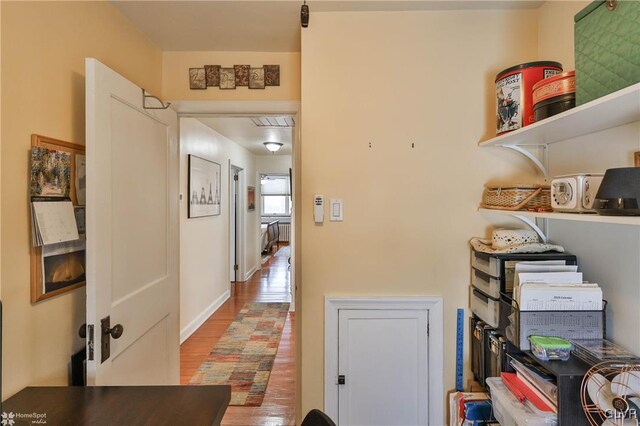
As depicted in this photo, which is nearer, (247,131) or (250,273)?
(247,131)

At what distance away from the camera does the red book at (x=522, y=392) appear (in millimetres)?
1065

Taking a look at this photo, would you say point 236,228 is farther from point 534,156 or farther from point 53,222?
point 534,156

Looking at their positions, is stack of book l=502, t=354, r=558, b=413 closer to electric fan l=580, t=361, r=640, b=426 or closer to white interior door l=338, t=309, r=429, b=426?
electric fan l=580, t=361, r=640, b=426

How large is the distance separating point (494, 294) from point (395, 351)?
0.57m

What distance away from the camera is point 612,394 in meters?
0.92

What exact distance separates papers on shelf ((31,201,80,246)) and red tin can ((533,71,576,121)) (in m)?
1.86

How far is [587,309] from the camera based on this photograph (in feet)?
3.75

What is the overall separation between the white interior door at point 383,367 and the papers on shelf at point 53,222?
49.9 inches

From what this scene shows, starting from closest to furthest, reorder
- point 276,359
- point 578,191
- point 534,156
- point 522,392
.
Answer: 1. point 578,191
2. point 522,392
3. point 534,156
4. point 276,359

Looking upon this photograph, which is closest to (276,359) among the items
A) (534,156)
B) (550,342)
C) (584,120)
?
(550,342)

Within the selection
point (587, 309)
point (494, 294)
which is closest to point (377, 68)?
point (494, 294)

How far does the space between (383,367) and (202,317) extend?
2.58 m

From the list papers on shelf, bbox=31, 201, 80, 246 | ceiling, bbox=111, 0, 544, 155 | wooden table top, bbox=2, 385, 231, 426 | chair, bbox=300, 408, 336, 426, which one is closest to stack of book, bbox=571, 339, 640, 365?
chair, bbox=300, 408, 336, 426

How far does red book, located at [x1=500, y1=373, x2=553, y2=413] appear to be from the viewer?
3.50ft
